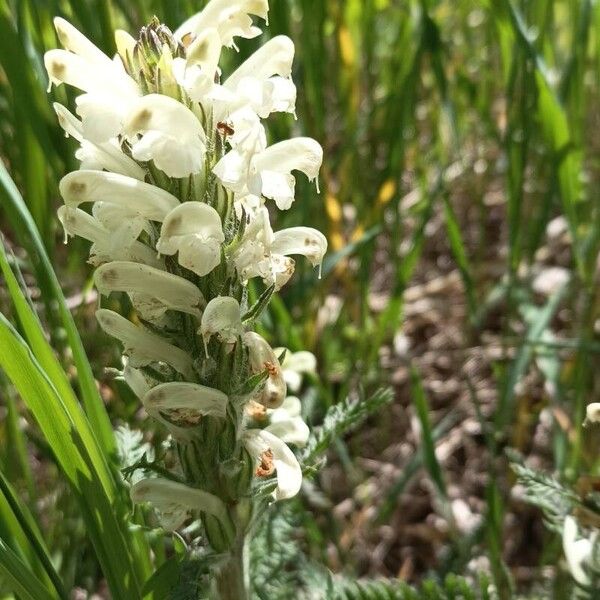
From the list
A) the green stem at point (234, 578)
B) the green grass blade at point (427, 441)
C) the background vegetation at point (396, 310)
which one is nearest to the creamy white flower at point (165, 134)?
the background vegetation at point (396, 310)

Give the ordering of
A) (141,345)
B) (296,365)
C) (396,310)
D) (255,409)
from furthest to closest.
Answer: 1. (396,310)
2. (296,365)
3. (255,409)
4. (141,345)

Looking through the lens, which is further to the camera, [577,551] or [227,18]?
[577,551]

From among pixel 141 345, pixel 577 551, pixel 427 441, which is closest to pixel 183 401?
pixel 141 345

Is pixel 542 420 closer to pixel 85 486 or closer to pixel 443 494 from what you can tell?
pixel 443 494

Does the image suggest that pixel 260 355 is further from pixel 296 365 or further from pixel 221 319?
pixel 296 365

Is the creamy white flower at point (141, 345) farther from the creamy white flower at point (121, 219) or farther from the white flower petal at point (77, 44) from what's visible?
the white flower petal at point (77, 44)

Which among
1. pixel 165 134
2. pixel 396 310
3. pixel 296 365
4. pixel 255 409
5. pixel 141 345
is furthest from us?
pixel 396 310
